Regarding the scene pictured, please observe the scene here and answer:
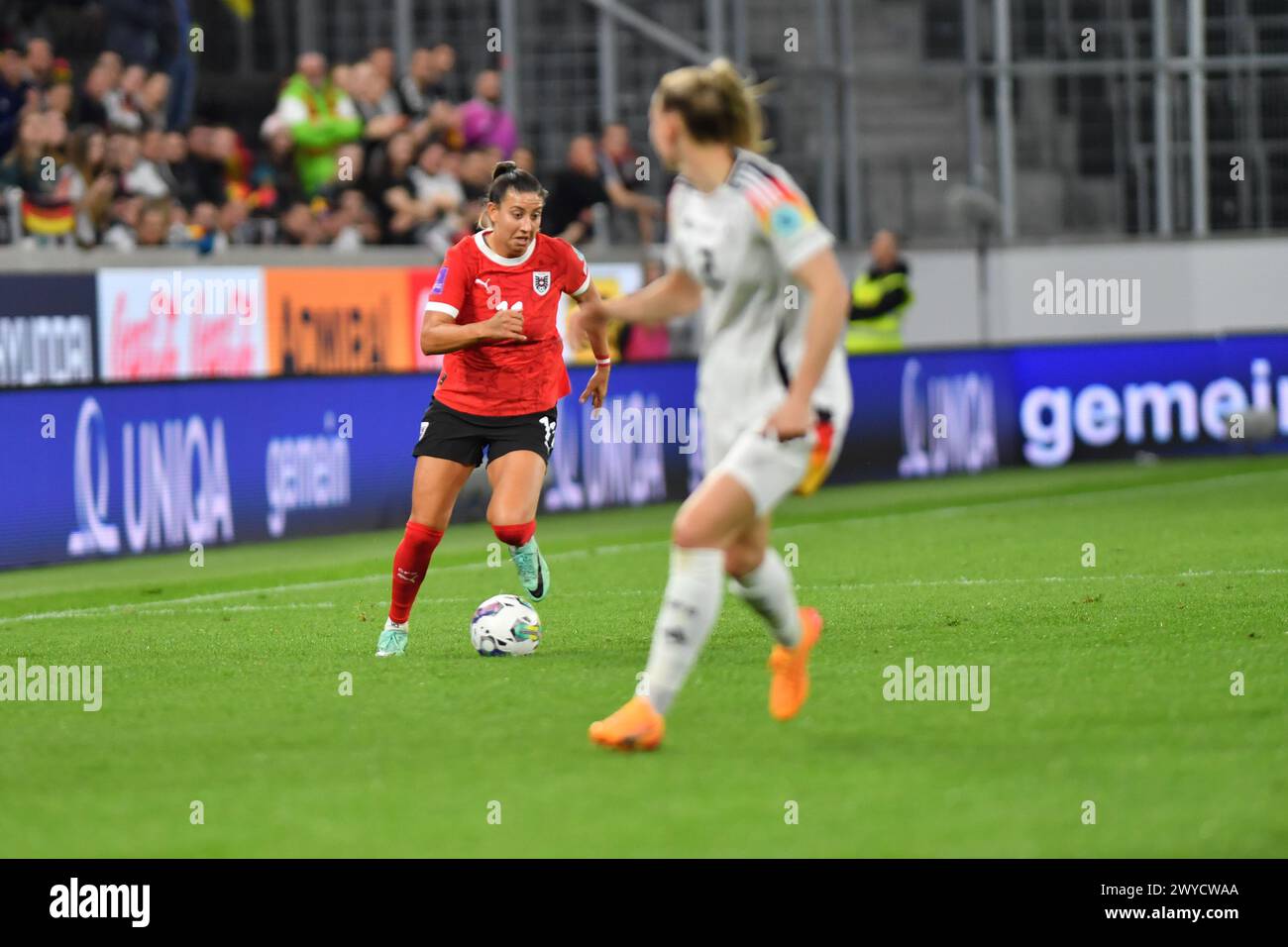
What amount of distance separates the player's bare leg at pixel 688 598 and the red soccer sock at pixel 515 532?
3.06 meters

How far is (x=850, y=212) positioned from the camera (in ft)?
92.1

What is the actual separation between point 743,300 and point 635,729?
1395mm

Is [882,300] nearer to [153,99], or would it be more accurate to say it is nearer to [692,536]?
[153,99]

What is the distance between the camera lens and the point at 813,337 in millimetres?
6996

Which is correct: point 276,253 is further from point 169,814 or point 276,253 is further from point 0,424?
point 169,814

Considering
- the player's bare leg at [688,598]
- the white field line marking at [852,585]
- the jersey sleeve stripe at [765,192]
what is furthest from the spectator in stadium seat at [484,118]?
the player's bare leg at [688,598]

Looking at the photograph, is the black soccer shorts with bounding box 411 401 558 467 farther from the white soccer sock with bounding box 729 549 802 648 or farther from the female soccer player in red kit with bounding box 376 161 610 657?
the white soccer sock with bounding box 729 549 802 648

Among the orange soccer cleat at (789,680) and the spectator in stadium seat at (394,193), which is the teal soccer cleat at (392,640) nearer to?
the orange soccer cleat at (789,680)

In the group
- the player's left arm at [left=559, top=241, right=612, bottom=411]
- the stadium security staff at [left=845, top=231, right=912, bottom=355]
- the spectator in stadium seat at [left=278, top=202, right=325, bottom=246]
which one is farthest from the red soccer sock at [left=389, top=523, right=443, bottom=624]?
the stadium security staff at [left=845, top=231, right=912, bottom=355]

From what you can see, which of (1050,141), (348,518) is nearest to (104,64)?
(348,518)

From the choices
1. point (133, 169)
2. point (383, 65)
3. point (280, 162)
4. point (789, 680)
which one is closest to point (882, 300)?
point (383, 65)

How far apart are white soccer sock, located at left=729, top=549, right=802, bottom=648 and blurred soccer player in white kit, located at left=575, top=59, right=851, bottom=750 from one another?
0.13m

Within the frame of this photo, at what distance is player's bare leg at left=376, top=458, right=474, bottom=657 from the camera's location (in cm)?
1001

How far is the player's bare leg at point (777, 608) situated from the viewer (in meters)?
7.49
